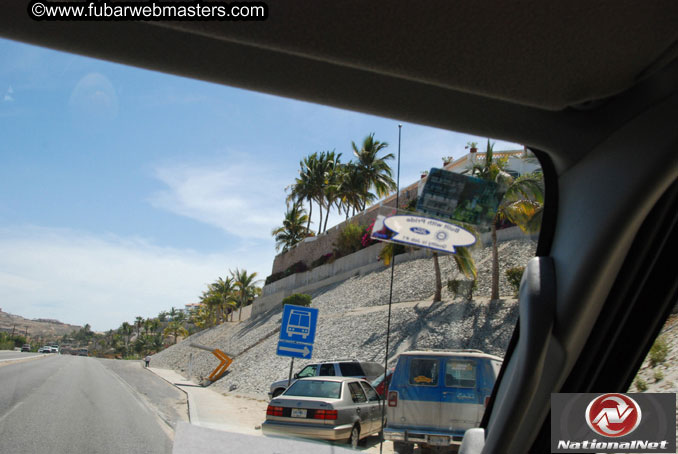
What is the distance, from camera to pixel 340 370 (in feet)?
41.3

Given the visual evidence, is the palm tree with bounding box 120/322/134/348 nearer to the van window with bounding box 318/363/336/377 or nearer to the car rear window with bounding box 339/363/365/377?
the van window with bounding box 318/363/336/377

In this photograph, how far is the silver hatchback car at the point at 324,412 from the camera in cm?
654

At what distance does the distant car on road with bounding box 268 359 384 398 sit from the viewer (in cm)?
1114

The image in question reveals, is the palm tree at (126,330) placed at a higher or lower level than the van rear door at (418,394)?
lower

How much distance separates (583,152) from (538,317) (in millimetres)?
880

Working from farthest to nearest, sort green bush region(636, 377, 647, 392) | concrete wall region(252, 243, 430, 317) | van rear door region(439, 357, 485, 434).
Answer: concrete wall region(252, 243, 430, 317)
van rear door region(439, 357, 485, 434)
green bush region(636, 377, 647, 392)

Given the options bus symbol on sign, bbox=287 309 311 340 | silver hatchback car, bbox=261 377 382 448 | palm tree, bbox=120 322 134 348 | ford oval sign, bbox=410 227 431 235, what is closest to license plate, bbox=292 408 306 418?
silver hatchback car, bbox=261 377 382 448

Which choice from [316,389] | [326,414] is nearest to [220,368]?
[316,389]

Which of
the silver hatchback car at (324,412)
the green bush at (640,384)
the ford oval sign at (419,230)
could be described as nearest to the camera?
the ford oval sign at (419,230)

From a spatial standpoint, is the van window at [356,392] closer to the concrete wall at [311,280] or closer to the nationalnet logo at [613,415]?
the nationalnet logo at [613,415]

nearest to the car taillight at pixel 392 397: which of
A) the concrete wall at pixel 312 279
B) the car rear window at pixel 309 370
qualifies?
the car rear window at pixel 309 370

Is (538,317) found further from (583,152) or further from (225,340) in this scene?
(225,340)
